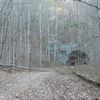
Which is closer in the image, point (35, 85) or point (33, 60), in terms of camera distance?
point (35, 85)

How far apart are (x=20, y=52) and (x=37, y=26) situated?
3.70 m

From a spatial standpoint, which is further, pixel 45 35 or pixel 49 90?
pixel 45 35

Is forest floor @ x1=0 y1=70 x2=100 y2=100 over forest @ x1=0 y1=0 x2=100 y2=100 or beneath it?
beneath

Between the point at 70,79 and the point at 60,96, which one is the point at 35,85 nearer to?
the point at 60,96

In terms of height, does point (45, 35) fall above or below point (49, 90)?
above

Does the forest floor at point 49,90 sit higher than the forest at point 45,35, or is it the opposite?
the forest at point 45,35

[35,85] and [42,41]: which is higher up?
[42,41]

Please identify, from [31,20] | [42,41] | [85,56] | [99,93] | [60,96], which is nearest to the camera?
[60,96]

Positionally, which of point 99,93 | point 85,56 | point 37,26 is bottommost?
point 99,93

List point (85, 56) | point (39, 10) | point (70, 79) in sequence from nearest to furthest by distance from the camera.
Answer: point (70, 79), point (85, 56), point (39, 10)

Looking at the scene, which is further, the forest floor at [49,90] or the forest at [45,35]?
the forest at [45,35]

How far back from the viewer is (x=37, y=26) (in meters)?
A: 20.2

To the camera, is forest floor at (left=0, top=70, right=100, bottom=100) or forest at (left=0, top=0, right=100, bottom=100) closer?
forest floor at (left=0, top=70, right=100, bottom=100)

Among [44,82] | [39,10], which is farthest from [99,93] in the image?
[39,10]
